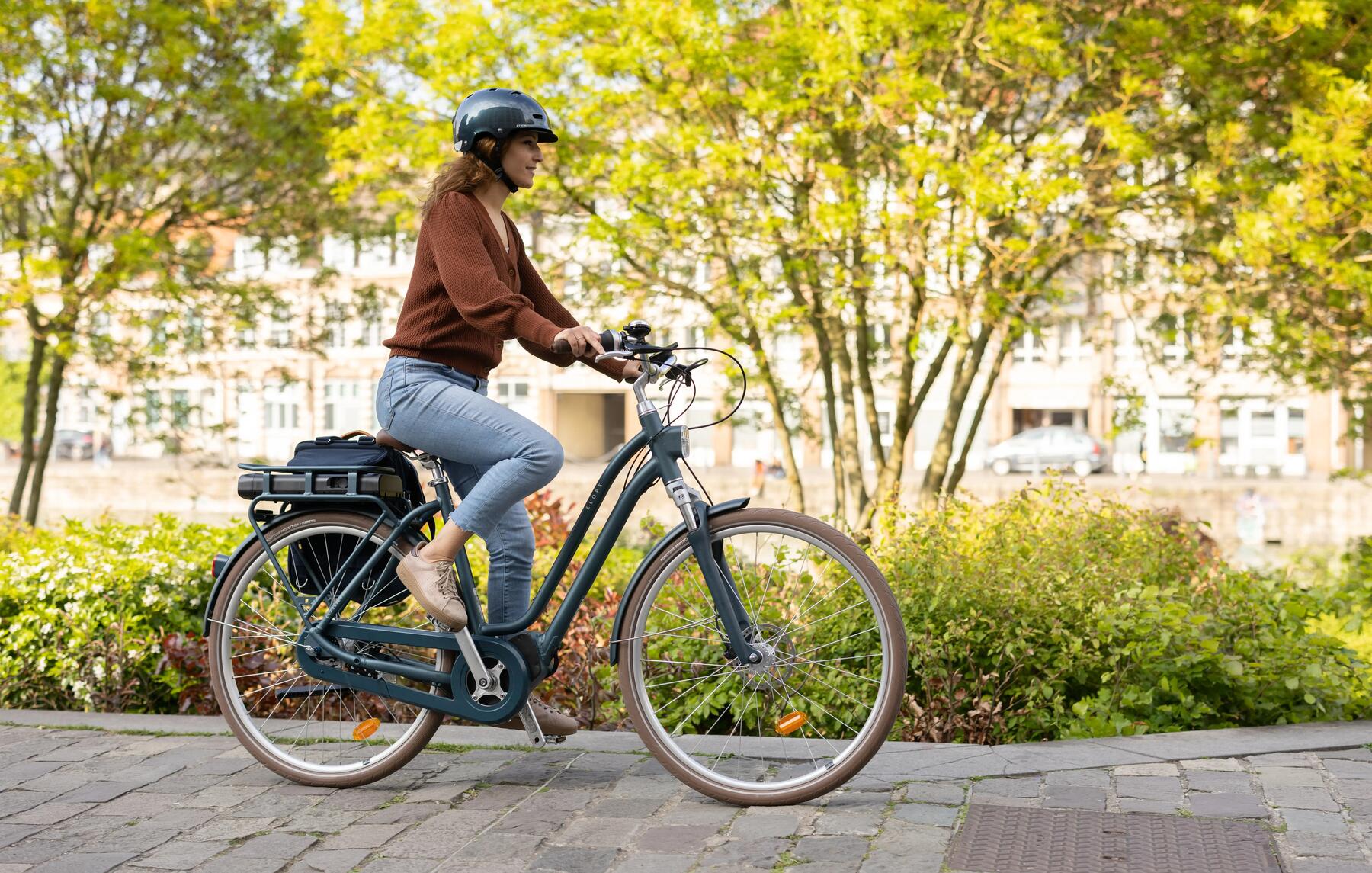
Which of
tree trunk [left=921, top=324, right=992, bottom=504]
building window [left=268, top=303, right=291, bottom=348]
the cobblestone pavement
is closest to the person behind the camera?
the cobblestone pavement

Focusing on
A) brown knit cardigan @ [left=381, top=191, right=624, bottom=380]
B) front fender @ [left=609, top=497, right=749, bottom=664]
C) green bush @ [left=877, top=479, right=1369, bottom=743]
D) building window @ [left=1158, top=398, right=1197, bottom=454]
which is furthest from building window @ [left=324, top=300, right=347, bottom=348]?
front fender @ [left=609, top=497, right=749, bottom=664]

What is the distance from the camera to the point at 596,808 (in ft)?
11.4

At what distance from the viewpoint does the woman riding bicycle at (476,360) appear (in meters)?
3.54

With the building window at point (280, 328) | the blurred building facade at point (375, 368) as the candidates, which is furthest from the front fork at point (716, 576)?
the building window at point (280, 328)

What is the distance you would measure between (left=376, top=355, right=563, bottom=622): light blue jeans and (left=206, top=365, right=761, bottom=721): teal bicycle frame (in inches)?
3.1

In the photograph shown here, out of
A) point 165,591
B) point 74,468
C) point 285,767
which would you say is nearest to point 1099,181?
point 165,591

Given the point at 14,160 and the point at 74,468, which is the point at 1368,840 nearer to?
the point at 14,160

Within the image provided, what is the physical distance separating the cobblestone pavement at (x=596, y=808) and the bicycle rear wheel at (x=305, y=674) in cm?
8

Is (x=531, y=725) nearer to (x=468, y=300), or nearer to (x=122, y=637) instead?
(x=468, y=300)

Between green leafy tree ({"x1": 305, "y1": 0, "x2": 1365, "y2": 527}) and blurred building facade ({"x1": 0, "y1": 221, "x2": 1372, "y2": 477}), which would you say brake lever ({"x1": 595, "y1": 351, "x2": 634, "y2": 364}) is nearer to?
blurred building facade ({"x1": 0, "y1": 221, "x2": 1372, "y2": 477})

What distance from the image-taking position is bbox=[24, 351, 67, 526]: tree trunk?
12945 millimetres

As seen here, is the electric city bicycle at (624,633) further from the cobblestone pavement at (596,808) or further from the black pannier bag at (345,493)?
the cobblestone pavement at (596,808)

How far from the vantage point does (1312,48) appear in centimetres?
860

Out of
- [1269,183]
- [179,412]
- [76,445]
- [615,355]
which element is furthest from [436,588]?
[76,445]
